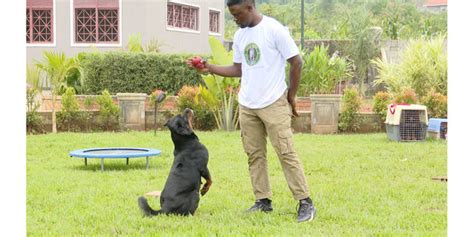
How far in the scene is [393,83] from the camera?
15969mm

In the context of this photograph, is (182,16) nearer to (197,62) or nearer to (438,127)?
(438,127)

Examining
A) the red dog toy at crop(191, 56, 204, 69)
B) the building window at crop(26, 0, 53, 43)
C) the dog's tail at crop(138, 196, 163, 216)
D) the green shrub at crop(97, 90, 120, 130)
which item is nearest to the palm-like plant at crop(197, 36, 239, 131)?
the green shrub at crop(97, 90, 120, 130)

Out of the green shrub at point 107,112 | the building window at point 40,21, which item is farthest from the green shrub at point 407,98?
the building window at point 40,21

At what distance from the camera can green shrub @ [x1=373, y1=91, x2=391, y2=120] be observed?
14.7 m

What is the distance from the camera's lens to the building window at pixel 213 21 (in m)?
31.3

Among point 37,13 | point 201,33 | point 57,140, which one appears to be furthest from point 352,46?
point 57,140

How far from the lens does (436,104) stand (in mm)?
14203

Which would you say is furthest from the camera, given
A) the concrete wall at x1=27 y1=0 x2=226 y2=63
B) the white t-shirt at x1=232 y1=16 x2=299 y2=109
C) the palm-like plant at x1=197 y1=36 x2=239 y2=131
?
the concrete wall at x1=27 y1=0 x2=226 y2=63

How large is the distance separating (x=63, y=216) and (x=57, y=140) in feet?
22.1

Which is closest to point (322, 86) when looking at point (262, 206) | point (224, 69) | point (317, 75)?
point (317, 75)

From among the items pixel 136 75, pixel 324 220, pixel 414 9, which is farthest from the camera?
pixel 414 9

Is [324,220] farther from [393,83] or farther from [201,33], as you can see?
[201,33]

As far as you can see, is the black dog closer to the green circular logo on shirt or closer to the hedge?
the green circular logo on shirt

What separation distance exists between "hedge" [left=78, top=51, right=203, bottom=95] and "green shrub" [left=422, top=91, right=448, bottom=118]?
6702 mm
